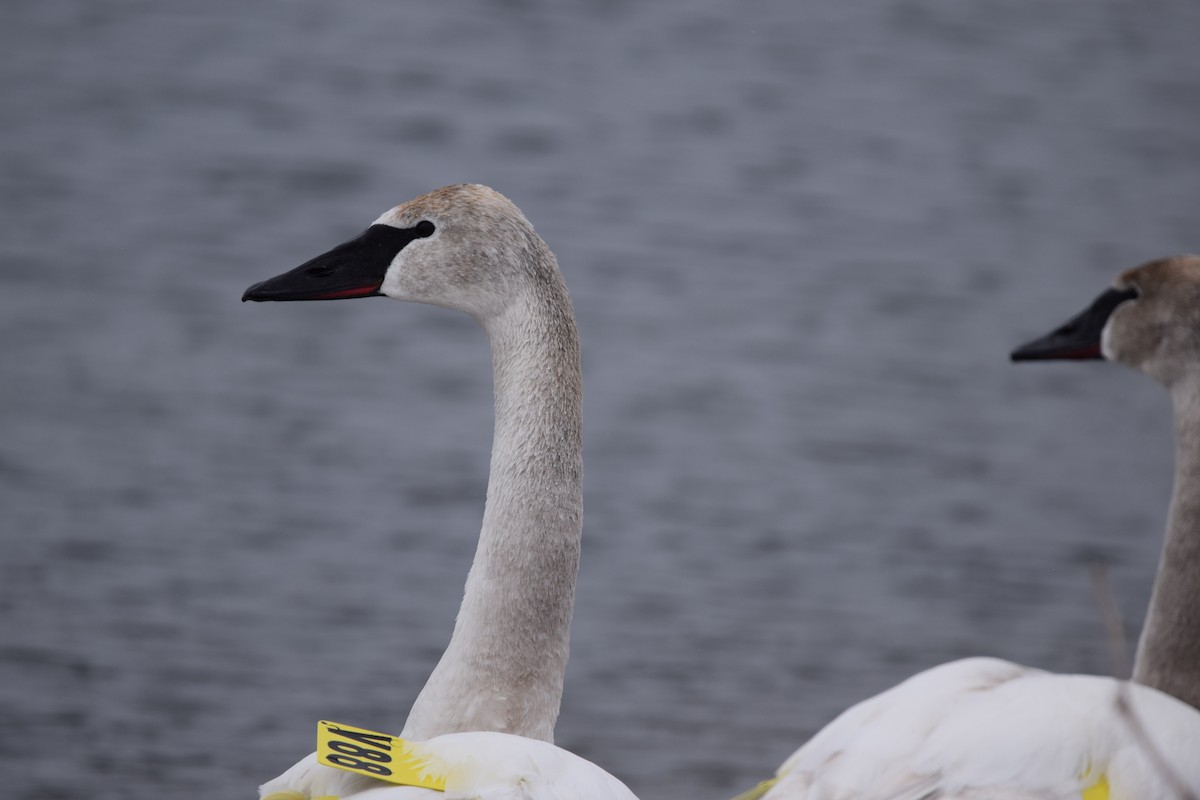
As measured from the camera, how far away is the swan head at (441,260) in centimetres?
333

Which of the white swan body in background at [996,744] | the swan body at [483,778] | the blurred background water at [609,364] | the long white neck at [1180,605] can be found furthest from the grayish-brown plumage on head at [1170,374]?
the swan body at [483,778]

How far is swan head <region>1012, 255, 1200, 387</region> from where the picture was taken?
4.39m

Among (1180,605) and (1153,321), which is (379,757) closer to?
(1180,605)

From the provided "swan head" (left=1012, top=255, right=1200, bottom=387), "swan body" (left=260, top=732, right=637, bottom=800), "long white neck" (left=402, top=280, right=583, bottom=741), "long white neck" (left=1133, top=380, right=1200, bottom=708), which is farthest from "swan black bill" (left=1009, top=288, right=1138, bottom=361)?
"swan body" (left=260, top=732, right=637, bottom=800)

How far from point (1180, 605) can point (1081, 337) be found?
3.36 feet

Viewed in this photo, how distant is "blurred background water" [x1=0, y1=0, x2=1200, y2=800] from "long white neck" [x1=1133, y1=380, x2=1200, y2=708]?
4.71ft

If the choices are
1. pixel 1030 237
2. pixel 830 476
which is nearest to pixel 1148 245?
pixel 1030 237

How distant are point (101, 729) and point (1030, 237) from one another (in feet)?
25.4

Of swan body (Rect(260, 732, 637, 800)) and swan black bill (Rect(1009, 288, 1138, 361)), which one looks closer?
swan body (Rect(260, 732, 637, 800))

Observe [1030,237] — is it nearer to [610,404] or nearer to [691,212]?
[691,212]

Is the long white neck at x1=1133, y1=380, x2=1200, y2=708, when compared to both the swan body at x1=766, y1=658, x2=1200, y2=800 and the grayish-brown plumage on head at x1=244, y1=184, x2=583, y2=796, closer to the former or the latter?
the swan body at x1=766, y1=658, x2=1200, y2=800

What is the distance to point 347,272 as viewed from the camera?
3486mm

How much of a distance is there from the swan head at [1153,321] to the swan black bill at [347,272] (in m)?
2.17

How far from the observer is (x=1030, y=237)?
36.3 ft
